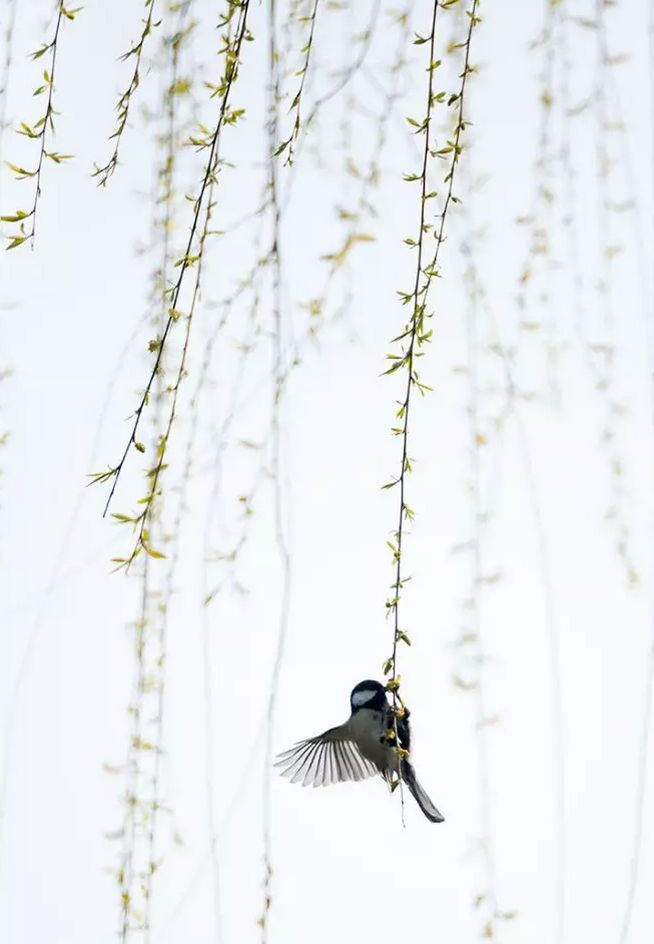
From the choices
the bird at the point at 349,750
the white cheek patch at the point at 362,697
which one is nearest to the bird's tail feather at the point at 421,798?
the bird at the point at 349,750

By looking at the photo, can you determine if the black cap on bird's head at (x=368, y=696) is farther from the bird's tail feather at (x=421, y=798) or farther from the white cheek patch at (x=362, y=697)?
the bird's tail feather at (x=421, y=798)

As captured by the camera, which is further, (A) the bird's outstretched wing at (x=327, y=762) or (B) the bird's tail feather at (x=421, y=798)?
(A) the bird's outstretched wing at (x=327, y=762)

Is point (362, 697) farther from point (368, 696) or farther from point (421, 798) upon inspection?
point (421, 798)

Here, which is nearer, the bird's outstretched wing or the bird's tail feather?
the bird's tail feather

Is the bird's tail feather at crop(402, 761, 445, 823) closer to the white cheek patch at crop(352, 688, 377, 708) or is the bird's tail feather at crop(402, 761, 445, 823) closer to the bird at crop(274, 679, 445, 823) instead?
the bird at crop(274, 679, 445, 823)

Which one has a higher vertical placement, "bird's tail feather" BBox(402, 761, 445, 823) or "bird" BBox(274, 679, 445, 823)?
"bird" BBox(274, 679, 445, 823)

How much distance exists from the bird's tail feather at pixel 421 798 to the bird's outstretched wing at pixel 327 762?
0.48 feet

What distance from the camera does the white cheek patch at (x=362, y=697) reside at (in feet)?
8.84

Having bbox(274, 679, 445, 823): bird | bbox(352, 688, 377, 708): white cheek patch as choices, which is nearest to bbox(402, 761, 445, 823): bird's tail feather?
bbox(274, 679, 445, 823): bird

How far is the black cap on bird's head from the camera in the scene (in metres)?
2.67

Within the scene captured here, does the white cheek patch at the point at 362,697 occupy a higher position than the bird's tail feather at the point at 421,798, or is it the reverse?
the white cheek patch at the point at 362,697

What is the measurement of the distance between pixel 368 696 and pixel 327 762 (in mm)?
166

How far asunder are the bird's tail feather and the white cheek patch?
0.15 meters

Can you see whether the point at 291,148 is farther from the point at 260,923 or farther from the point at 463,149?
the point at 260,923
